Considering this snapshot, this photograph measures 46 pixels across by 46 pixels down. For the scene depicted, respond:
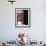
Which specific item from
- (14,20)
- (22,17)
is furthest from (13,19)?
(22,17)

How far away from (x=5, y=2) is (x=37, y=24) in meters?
1.60

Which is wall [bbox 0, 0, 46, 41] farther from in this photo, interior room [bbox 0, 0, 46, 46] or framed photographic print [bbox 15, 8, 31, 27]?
framed photographic print [bbox 15, 8, 31, 27]

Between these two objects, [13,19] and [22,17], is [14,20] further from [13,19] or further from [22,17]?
[22,17]

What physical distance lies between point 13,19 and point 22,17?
0.38 m

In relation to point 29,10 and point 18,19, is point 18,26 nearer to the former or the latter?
point 18,19

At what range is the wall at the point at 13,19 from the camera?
5.96 metres

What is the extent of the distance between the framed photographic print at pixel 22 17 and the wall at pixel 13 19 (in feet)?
0.41

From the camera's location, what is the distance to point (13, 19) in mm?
5992

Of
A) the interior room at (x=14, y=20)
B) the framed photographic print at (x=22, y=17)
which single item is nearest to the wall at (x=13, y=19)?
the interior room at (x=14, y=20)

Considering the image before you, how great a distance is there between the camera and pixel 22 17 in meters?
6.01

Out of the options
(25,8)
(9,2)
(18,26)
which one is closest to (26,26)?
(18,26)

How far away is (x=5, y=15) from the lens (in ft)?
19.6

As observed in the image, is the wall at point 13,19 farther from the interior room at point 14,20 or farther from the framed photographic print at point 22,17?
the framed photographic print at point 22,17

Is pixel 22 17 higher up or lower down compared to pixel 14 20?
higher up
